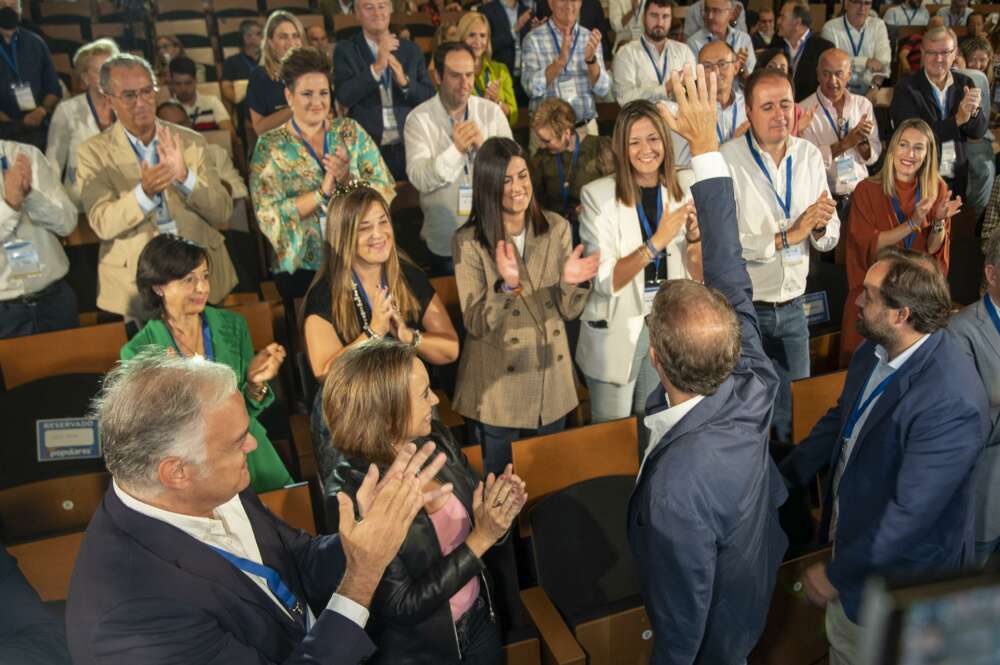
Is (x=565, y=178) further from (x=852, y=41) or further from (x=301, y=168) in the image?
(x=852, y=41)

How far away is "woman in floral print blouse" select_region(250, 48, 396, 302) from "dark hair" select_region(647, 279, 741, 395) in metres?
1.73

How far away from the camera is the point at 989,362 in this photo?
2.29 metres

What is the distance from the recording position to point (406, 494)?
143cm

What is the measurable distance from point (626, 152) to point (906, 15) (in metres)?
6.39

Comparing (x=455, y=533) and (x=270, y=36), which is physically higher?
(x=270, y=36)

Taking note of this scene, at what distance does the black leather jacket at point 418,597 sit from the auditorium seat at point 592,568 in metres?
0.40

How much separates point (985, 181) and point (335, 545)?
529 cm

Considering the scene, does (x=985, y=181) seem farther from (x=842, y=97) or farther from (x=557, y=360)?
(x=557, y=360)

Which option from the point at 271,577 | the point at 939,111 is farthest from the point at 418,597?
the point at 939,111

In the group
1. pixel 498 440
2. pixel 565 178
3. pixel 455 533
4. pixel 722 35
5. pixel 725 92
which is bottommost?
pixel 498 440

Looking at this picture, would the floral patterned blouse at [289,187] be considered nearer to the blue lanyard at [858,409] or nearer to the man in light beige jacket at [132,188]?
the man in light beige jacket at [132,188]

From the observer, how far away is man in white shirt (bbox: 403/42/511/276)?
3463 millimetres

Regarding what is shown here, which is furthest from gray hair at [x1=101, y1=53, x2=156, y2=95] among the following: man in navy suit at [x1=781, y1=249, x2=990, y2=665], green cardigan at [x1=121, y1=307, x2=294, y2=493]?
man in navy suit at [x1=781, y1=249, x2=990, y2=665]

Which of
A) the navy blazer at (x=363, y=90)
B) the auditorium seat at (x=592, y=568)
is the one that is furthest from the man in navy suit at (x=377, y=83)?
the auditorium seat at (x=592, y=568)
